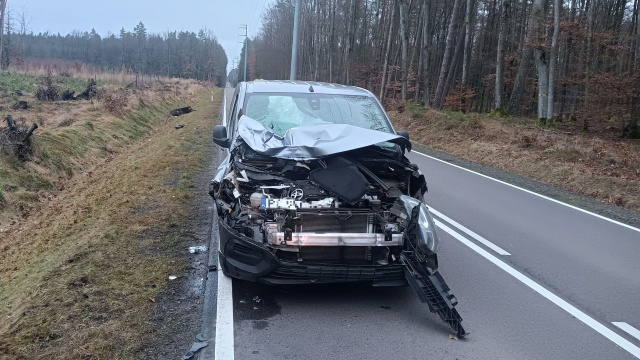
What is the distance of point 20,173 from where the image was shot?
40.7 ft

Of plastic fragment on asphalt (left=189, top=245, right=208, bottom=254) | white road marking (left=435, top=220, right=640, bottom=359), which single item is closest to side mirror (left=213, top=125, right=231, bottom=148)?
plastic fragment on asphalt (left=189, top=245, right=208, bottom=254)

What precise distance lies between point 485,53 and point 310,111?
123 feet

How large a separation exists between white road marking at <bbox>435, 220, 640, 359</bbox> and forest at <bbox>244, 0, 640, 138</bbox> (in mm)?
14611

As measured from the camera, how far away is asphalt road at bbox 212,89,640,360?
14.7 feet

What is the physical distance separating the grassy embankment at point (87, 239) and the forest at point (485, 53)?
14.4 metres

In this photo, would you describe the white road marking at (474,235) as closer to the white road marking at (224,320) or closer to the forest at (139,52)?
the white road marking at (224,320)

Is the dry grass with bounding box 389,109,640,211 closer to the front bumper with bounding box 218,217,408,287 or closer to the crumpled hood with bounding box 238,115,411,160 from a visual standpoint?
the crumpled hood with bounding box 238,115,411,160

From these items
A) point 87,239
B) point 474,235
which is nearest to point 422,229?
point 474,235

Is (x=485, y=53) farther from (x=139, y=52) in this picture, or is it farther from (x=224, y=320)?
(x=139, y=52)

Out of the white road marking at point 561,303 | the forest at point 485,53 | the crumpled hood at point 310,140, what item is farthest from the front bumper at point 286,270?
the forest at point 485,53

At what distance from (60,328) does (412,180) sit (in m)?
3.73

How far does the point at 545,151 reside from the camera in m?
16.5

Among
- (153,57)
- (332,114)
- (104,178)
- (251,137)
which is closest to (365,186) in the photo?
(251,137)

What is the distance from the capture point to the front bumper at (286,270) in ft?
16.1
